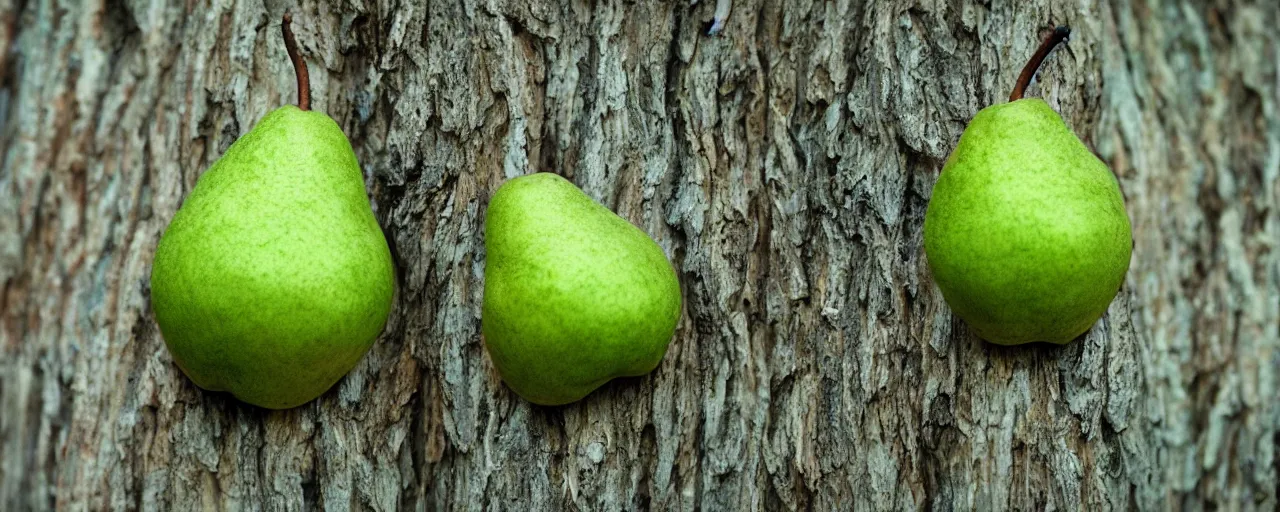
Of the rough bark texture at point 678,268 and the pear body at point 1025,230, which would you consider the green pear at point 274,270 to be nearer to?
the rough bark texture at point 678,268

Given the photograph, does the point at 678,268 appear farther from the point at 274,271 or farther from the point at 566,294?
the point at 274,271

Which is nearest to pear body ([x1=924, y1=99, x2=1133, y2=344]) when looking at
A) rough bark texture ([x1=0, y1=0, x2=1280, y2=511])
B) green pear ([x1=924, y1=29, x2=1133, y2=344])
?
green pear ([x1=924, y1=29, x2=1133, y2=344])

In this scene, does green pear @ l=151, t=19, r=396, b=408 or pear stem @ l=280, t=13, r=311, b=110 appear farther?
pear stem @ l=280, t=13, r=311, b=110

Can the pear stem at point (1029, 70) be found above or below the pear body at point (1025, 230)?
above

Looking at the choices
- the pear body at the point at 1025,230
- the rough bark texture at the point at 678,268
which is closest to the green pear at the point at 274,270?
the rough bark texture at the point at 678,268

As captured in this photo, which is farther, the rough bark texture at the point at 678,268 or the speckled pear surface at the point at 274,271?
the rough bark texture at the point at 678,268

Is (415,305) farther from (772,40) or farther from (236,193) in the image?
(772,40)

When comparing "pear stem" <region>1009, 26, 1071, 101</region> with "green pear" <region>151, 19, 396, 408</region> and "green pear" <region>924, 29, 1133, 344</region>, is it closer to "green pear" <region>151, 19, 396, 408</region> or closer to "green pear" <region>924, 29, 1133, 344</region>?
"green pear" <region>924, 29, 1133, 344</region>

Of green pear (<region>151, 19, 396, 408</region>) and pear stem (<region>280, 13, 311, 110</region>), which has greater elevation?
pear stem (<region>280, 13, 311, 110</region>)
